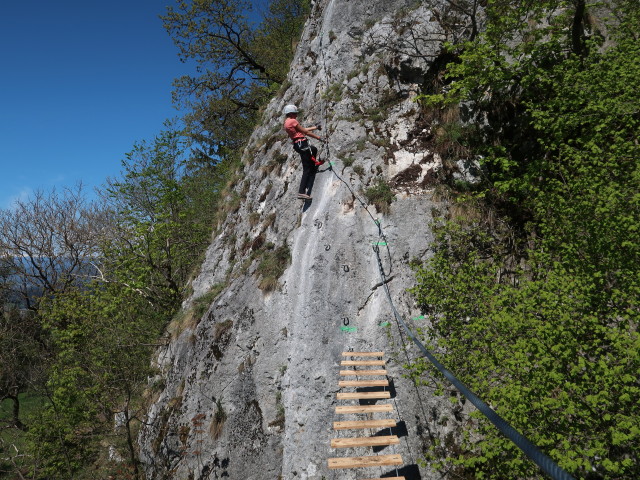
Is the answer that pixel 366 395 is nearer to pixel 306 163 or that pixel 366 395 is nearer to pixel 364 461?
pixel 364 461

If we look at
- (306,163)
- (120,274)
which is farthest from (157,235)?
(306,163)

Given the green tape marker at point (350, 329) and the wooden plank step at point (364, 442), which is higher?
the green tape marker at point (350, 329)

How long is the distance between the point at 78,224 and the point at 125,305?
15370 millimetres

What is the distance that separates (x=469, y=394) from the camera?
2.86m

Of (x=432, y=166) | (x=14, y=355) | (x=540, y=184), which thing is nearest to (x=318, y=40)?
(x=432, y=166)

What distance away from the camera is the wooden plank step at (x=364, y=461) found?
18.0 ft

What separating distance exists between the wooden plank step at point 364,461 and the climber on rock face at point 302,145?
21.9ft

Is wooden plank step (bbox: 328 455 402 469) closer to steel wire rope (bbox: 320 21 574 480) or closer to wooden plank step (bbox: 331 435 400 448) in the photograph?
wooden plank step (bbox: 331 435 400 448)

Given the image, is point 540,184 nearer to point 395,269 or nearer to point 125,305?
point 395,269

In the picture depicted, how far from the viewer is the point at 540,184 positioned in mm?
9422

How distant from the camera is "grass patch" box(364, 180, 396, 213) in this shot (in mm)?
9852

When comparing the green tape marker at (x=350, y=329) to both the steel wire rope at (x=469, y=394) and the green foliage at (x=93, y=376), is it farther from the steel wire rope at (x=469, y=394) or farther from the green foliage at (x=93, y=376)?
the green foliage at (x=93, y=376)

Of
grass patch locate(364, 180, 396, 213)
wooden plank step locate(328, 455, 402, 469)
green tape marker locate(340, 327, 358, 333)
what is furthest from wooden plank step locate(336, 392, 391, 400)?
grass patch locate(364, 180, 396, 213)

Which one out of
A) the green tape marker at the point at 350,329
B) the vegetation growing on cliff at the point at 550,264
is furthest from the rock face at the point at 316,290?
the vegetation growing on cliff at the point at 550,264
